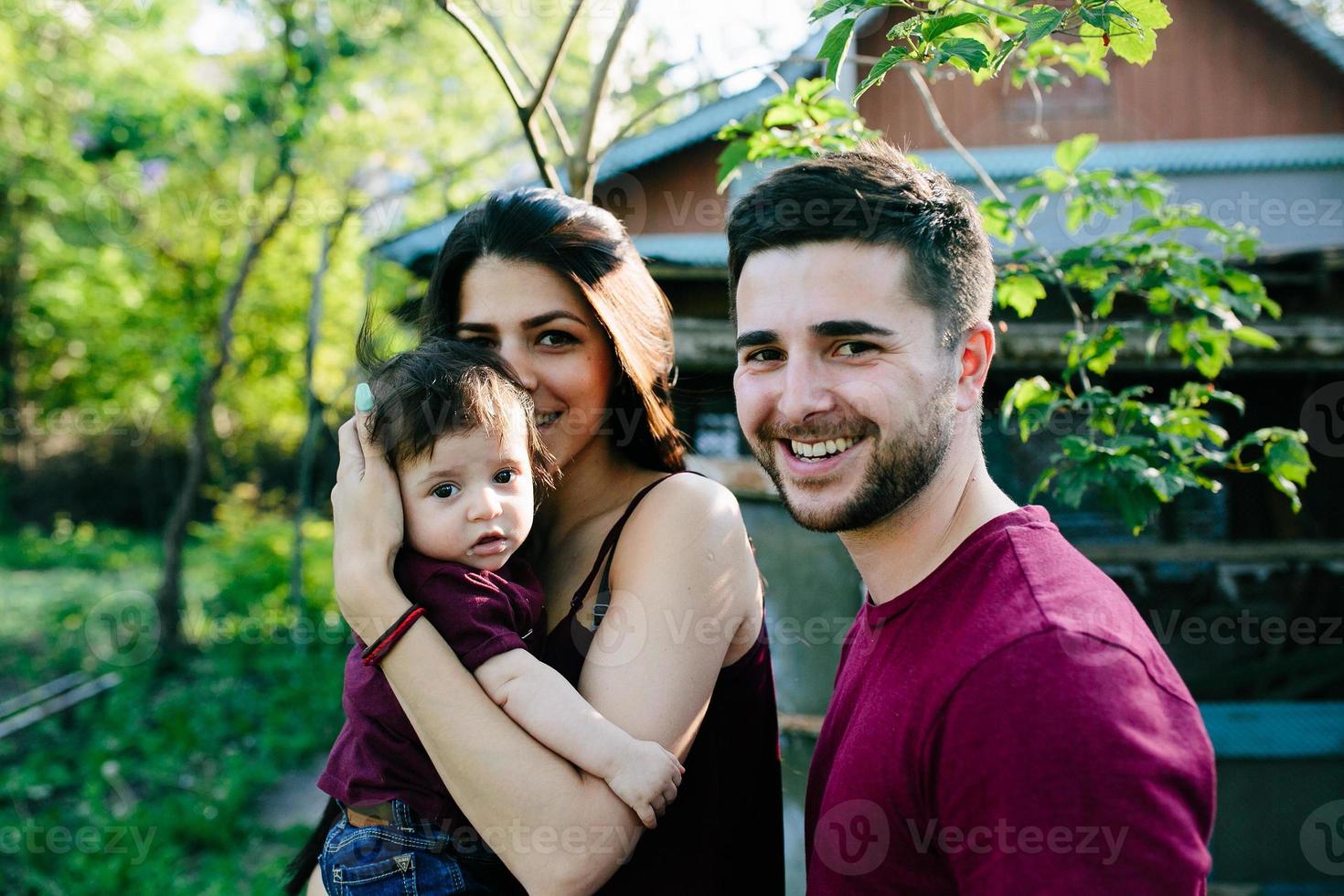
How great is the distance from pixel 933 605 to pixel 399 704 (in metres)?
0.99

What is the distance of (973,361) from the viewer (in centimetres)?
158

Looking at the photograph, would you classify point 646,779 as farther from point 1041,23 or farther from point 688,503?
point 1041,23

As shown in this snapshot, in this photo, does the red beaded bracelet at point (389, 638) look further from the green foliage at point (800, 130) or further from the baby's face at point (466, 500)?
the green foliage at point (800, 130)

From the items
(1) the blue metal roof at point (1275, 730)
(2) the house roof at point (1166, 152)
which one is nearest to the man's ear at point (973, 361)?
(1) the blue metal roof at point (1275, 730)

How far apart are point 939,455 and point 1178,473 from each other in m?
1.28

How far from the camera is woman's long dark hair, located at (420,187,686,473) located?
194cm

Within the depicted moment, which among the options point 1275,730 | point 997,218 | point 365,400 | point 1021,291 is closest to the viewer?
point 365,400

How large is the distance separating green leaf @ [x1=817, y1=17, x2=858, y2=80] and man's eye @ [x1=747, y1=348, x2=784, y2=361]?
45 cm

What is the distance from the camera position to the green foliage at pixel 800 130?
96.2 inches

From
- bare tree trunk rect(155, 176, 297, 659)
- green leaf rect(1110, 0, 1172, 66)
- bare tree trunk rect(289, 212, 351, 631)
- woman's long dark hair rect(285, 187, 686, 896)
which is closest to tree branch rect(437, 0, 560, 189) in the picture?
woman's long dark hair rect(285, 187, 686, 896)

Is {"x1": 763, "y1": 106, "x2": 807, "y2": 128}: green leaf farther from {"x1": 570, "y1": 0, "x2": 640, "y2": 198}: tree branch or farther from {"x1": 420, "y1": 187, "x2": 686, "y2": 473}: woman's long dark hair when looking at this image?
{"x1": 420, "y1": 187, "x2": 686, "y2": 473}: woman's long dark hair

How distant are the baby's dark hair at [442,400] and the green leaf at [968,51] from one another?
0.98 meters

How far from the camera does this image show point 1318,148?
7406 millimetres

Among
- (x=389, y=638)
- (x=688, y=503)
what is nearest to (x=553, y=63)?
(x=688, y=503)
